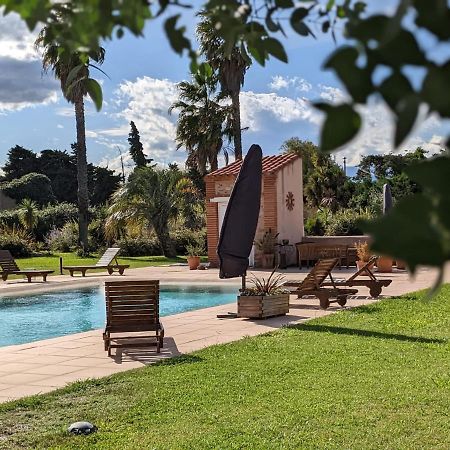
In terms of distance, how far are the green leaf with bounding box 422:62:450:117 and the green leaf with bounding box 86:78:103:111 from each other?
125 cm

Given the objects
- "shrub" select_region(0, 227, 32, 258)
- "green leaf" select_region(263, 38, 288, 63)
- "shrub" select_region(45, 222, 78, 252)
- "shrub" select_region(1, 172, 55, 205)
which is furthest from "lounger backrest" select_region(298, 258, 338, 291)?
"shrub" select_region(1, 172, 55, 205)

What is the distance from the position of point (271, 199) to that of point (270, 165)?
1.48 metres

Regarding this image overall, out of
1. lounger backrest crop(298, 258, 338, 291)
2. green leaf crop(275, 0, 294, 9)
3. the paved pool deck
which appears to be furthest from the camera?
lounger backrest crop(298, 258, 338, 291)

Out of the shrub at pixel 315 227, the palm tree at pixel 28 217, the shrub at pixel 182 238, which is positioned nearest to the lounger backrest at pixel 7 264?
the shrub at pixel 182 238

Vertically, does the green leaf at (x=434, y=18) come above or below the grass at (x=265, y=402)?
above

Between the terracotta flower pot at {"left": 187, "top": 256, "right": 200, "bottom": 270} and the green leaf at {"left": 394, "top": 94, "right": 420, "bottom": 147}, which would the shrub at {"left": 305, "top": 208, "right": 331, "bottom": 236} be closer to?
the terracotta flower pot at {"left": 187, "top": 256, "right": 200, "bottom": 270}

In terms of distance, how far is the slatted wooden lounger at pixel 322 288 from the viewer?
13.1m

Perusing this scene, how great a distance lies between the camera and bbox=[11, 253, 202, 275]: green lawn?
2903cm

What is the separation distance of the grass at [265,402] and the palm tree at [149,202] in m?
23.4

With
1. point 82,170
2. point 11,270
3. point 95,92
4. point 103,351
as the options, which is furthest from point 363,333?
point 82,170

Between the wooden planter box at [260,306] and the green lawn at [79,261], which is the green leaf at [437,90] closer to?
the wooden planter box at [260,306]

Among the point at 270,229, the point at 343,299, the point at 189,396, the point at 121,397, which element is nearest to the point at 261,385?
the point at 189,396

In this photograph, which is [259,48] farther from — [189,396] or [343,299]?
[343,299]

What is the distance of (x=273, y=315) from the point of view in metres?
12.1
